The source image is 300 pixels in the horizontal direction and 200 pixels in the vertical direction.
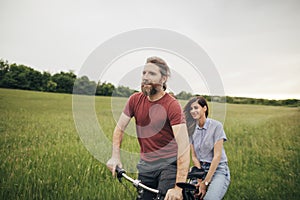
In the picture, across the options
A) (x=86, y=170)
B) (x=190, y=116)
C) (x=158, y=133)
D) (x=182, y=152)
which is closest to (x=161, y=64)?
(x=158, y=133)

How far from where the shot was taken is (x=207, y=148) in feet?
11.1

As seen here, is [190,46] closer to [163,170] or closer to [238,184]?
[163,170]

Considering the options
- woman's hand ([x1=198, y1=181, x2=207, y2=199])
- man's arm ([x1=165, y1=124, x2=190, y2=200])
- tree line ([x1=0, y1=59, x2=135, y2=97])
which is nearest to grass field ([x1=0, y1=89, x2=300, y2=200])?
man's arm ([x1=165, y1=124, x2=190, y2=200])

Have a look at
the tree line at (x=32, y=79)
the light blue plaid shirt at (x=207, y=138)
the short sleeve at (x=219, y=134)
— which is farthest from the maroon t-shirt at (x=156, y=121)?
the tree line at (x=32, y=79)

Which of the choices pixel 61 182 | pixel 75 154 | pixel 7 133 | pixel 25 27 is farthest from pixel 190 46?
pixel 25 27

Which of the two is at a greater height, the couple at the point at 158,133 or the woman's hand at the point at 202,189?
the couple at the point at 158,133

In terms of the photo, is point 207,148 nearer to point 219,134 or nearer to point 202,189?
point 219,134

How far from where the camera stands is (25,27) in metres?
11.5

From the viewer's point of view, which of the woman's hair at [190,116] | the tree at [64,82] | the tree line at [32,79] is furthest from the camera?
the tree at [64,82]

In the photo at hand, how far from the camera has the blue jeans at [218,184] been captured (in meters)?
3.05

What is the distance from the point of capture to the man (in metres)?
2.19

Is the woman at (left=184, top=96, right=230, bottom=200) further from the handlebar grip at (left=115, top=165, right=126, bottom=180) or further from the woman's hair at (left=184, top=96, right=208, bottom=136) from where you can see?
the handlebar grip at (left=115, top=165, right=126, bottom=180)

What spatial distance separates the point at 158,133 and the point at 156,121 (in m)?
0.11

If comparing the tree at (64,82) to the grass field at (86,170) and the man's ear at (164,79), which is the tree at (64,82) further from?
the man's ear at (164,79)
